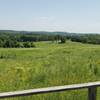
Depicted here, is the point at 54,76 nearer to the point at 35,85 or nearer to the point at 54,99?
the point at 35,85

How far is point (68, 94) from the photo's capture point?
18.7 ft

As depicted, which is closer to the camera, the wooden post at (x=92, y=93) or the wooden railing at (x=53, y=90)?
the wooden railing at (x=53, y=90)

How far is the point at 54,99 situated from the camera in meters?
5.32

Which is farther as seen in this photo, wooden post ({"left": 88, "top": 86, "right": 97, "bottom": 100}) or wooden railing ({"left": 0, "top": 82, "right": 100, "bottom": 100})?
wooden post ({"left": 88, "top": 86, "right": 97, "bottom": 100})

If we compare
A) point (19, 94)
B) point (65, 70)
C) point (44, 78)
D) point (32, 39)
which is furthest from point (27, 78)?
point (32, 39)

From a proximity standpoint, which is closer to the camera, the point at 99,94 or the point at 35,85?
the point at 99,94

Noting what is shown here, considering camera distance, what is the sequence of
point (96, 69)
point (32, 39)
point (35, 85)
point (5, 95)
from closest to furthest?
point (5, 95) < point (35, 85) < point (96, 69) < point (32, 39)

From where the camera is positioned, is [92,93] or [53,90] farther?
[92,93]

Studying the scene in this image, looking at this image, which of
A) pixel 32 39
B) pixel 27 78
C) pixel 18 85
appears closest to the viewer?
pixel 18 85

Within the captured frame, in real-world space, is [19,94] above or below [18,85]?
above

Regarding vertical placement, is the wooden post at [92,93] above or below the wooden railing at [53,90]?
below

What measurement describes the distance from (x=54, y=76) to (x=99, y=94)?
1945 mm

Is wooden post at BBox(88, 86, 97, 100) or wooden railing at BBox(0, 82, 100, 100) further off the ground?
wooden railing at BBox(0, 82, 100, 100)

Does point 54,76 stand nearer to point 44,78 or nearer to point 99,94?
point 44,78
